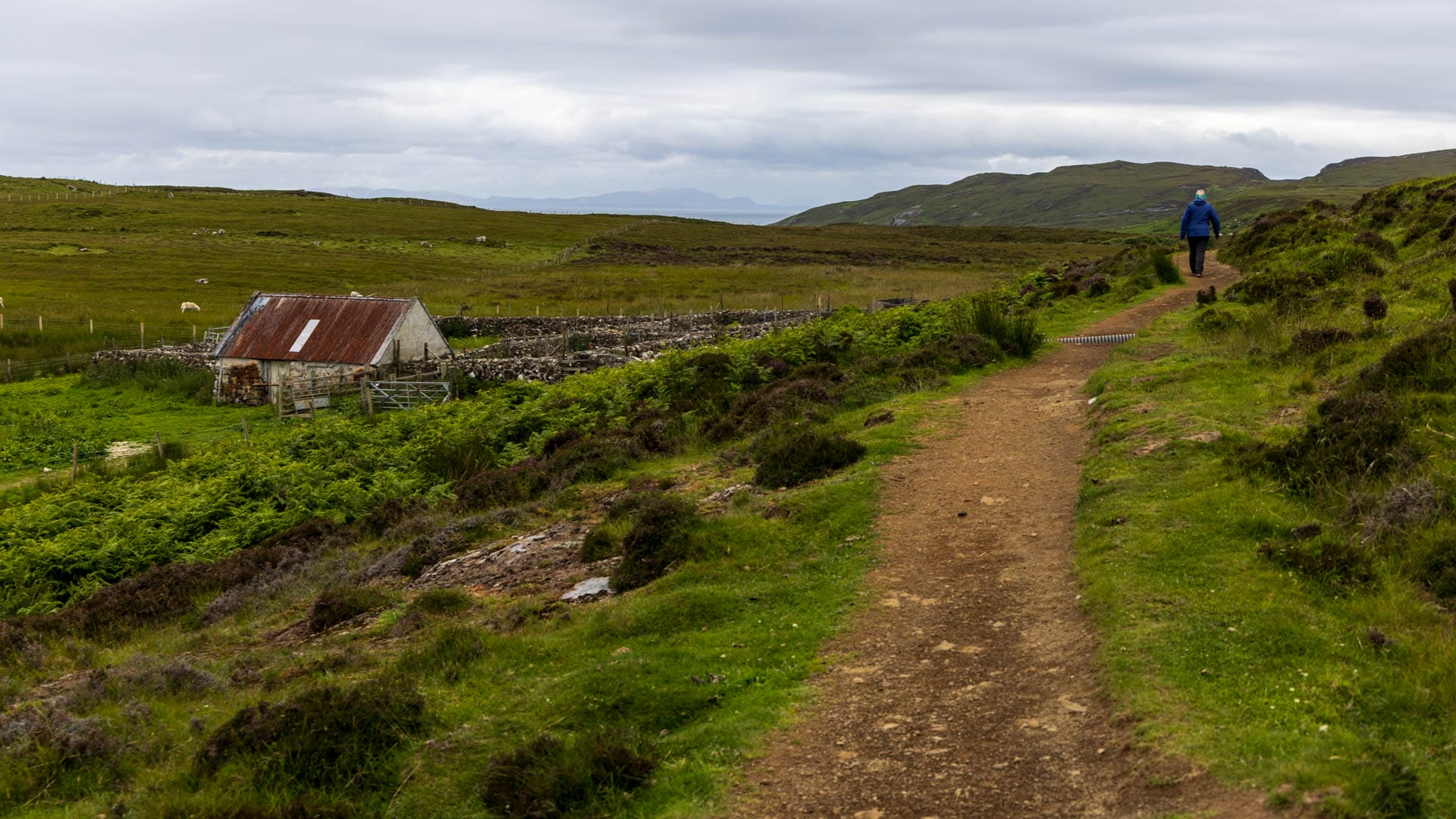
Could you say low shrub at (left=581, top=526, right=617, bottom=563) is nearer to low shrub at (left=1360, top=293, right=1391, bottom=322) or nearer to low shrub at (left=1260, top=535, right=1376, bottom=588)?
low shrub at (left=1260, top=535, right=1376, bottom=588)

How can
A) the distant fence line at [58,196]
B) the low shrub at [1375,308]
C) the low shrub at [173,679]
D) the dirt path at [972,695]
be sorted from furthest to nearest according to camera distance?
the distant fence line at [58,196]
the low shrub at [1375,308]
the low shrub at [173,679]
the dirt path at [972,695]

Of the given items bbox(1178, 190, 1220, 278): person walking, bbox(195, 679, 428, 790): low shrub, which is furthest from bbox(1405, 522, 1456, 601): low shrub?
bbox(1178, 190, 1220, 278): person walking

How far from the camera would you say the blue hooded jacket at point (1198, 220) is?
2503 cm

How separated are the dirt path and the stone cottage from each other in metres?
29.2

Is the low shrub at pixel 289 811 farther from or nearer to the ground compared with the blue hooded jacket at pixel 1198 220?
nearer to the ground

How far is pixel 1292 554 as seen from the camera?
8.82 m

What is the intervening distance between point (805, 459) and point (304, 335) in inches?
1204

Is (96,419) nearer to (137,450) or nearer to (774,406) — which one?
(137,450)

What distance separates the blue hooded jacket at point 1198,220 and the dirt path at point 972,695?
1490cm

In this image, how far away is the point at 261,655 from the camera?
11.8 m

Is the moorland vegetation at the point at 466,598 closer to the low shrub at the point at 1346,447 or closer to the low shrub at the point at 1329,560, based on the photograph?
the low shrub at the point at 1329,560

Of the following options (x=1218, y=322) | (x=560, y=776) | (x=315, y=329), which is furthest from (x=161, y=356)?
(x=560, y=776)

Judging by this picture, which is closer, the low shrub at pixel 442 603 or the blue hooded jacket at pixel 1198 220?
the low shrub at pixel 442 603

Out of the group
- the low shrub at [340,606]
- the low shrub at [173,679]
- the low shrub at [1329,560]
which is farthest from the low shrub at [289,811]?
the low shrub at [1329,560]
